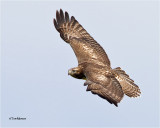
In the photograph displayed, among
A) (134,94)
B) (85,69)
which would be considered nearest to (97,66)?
(85,69)

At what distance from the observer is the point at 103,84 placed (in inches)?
513

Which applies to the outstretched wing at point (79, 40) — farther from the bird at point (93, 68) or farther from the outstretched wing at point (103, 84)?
the outstretched wing at point (103, 84)

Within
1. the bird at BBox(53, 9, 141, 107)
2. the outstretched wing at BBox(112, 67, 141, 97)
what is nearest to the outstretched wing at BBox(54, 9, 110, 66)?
the bird at BBox(53, 9, 141, 107)

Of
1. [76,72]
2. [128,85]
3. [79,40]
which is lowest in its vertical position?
[128,85]

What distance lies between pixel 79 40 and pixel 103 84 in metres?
3.21

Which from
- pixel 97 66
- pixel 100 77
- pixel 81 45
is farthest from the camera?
pixel 81 45

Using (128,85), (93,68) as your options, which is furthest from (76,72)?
(128,85)

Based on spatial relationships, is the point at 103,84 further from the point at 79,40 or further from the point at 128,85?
the point at 79,40

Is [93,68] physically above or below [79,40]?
below

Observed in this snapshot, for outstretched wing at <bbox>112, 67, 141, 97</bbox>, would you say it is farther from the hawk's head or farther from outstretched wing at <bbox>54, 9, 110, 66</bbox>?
the hawk's head

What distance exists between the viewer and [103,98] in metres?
12.3

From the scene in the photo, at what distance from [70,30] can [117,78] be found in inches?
116

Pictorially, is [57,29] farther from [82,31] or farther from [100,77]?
[100,77]

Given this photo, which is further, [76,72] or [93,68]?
[76,72]
